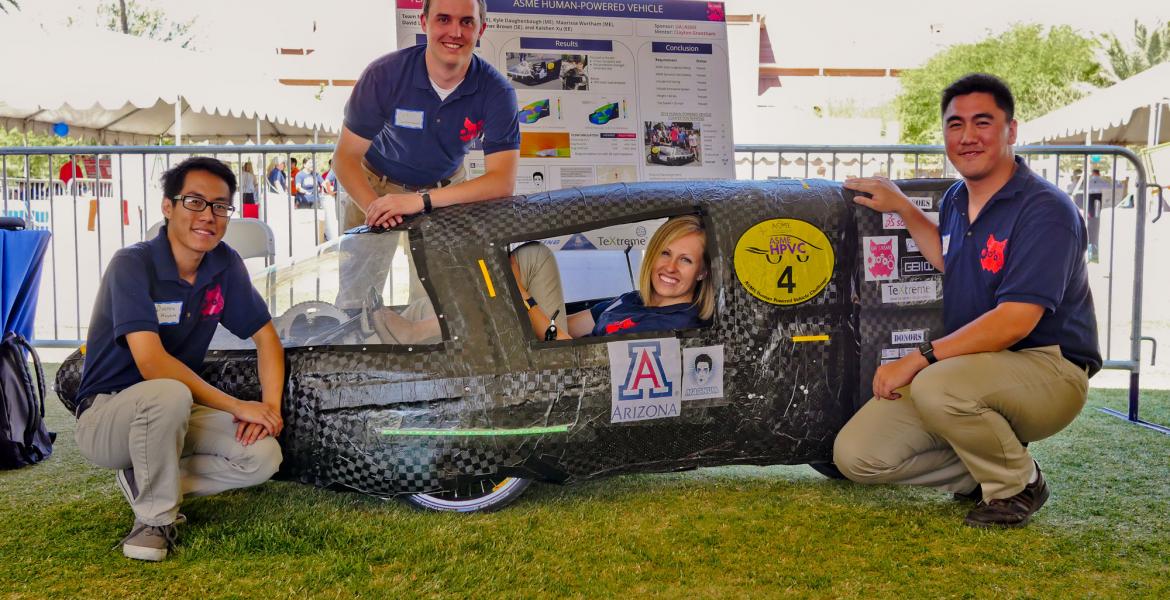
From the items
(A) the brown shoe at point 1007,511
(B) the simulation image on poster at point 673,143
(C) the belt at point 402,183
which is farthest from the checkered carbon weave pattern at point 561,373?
(B) the simulation image on poster at point 673,143

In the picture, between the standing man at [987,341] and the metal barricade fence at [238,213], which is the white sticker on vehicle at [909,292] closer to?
the standing man at [987,341]

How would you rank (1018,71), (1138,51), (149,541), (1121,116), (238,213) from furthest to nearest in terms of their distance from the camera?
1. (1138,51)
2. (1018,71)
3. (1121,116)
4. (238,213)
5. (149,541)

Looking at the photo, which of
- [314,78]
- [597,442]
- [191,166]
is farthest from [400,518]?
[314,78]

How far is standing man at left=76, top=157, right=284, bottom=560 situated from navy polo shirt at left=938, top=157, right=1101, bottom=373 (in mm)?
2117

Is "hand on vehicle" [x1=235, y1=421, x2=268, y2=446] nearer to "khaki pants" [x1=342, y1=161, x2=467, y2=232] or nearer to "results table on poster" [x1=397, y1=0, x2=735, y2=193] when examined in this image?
"khaki pants" [x1=342, y1=161, x2=467, y2=232]

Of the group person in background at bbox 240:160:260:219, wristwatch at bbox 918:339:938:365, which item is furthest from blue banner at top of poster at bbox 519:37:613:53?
person in background at bbox 240:160:260:219

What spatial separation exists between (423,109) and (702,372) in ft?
5.26

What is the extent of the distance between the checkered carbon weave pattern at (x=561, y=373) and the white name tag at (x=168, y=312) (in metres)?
0.19

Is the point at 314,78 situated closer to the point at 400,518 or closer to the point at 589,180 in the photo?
the point at 589,180

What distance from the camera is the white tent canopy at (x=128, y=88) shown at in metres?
9.52

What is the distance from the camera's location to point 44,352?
22.8 feet

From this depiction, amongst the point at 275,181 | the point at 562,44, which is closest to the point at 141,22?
the point at 275,181

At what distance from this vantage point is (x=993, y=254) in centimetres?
290

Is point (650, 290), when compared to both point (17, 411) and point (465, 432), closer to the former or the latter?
point (465, 432)
